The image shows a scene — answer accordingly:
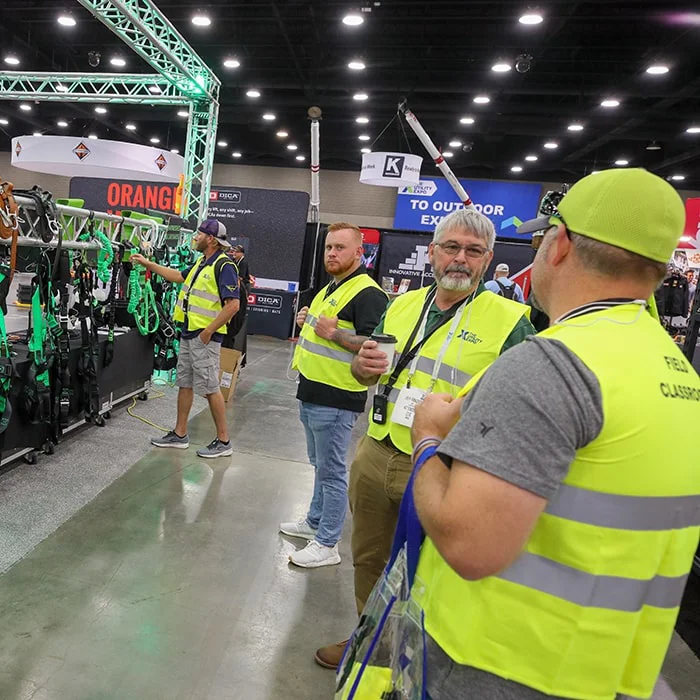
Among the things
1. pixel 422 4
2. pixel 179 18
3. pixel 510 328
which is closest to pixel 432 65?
pixel 422 4

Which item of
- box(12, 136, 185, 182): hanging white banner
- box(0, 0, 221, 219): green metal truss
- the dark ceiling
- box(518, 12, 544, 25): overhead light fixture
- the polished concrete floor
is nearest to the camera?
the polished concrete floor

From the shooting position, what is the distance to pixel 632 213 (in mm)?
706

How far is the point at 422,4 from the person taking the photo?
24.8 feet

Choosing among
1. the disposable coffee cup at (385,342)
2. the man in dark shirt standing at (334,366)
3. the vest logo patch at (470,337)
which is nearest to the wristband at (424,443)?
the disposable coffee cup at (385,342)

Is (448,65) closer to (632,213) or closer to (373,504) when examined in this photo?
(373,504)

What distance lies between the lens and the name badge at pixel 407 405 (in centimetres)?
159

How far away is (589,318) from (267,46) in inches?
426

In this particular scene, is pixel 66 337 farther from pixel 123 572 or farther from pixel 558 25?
pixel 558 25

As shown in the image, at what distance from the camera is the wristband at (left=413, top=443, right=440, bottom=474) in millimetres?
780

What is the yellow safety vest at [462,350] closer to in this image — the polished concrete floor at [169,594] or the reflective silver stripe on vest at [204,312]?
the polished concrete floor at [169,594]

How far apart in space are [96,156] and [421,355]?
11861 millimetres

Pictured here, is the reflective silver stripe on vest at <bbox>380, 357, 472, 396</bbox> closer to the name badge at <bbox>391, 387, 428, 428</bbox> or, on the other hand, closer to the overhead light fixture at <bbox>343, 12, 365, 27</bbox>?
the name badge at <bbox>391, 387, 428, 428</bbox>

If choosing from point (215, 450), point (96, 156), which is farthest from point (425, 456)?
point (96, 156)

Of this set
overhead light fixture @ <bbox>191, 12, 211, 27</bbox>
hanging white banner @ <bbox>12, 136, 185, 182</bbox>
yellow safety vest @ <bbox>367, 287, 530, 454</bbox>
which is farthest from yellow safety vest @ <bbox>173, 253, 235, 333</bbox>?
hanging white banner @ <bbox>12, 136, 185, 182</bbox>
